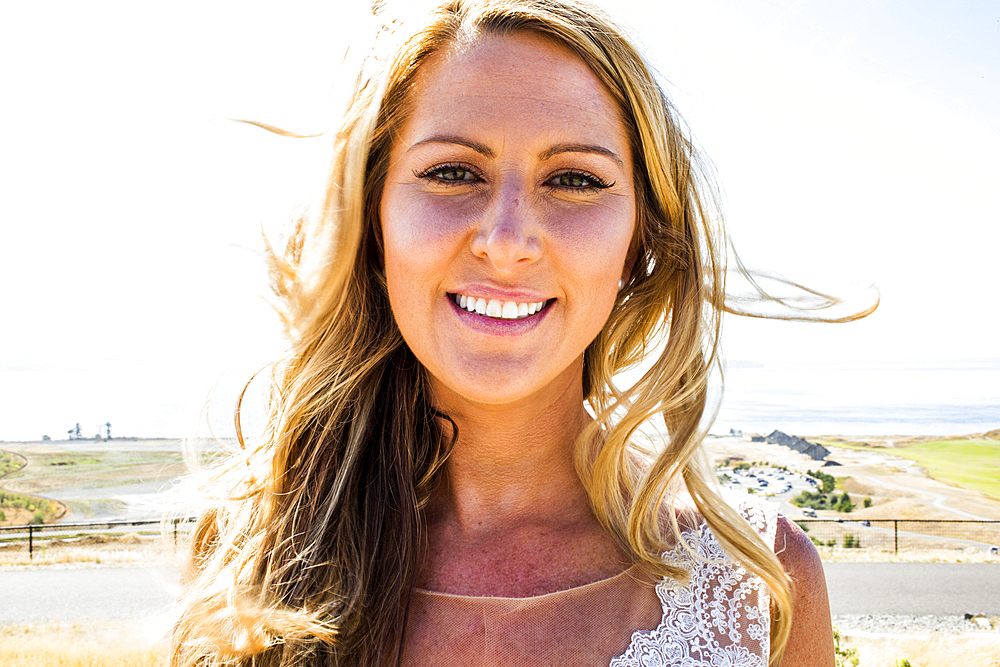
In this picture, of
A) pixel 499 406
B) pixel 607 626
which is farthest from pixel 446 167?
pixel 607 626

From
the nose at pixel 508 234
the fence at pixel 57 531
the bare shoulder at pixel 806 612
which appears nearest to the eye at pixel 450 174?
the nose at pixel 508 234

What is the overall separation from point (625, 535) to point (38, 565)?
22.5 m

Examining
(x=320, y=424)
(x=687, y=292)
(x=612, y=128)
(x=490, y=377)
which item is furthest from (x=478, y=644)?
(x=612, y=128)

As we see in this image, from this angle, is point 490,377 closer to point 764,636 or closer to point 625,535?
point 625,535

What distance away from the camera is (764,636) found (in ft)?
5.41

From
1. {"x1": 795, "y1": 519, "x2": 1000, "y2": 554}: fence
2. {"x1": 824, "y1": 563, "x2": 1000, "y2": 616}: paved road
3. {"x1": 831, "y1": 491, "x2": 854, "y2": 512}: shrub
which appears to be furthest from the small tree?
{"x1": 824, "y1": 563, "x2": 1000, "y2": 616}: paved road

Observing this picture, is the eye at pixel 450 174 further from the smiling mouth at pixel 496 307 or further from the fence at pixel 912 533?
the fence at pixel 912 533

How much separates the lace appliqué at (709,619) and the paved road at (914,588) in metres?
18.1

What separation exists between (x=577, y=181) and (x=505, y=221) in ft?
Result: 0.77

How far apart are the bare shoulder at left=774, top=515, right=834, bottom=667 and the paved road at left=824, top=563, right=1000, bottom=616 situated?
1796 centimetres

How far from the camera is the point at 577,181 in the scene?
5.37ft

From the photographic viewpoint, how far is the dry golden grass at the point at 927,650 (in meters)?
9.26

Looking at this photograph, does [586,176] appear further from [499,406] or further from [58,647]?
[58,647]

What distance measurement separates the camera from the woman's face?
154cm
